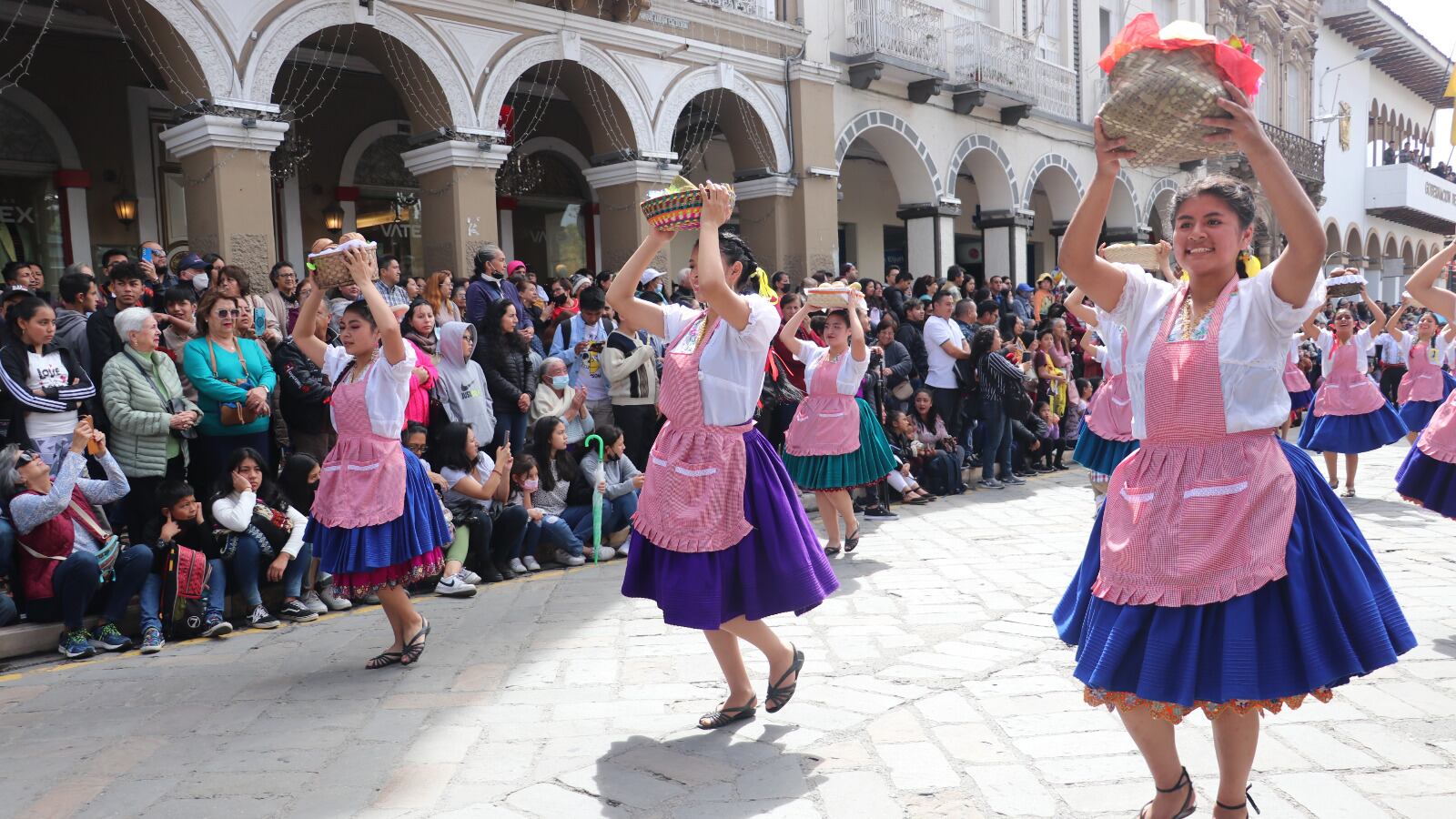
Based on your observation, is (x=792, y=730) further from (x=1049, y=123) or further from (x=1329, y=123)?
(x=1329, y=123)

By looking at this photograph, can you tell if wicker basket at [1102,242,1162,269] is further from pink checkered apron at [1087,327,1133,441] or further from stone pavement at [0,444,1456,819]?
pink checkered apron at [1087,327,1133,441]

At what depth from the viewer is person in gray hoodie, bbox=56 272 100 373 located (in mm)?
7082

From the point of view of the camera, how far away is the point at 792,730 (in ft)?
14.0

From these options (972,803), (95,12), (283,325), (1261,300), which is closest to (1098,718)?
(972,803)

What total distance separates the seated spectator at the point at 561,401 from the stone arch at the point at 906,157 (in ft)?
30.7

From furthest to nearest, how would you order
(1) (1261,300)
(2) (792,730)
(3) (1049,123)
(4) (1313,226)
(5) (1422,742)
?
1. (3) (1049,123)
2. (2) (792,730)
3. (5) (1422,742)
4. (1) (1261,300)
5. (4) (1313,226)

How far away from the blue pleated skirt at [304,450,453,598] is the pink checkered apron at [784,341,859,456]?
126 inches

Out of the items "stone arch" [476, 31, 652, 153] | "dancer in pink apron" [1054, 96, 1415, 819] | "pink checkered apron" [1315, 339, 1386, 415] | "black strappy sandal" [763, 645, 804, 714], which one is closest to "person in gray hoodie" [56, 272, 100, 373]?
"black strappy sandal" [763, 645, 804, 714]

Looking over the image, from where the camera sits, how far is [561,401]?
9016 mm

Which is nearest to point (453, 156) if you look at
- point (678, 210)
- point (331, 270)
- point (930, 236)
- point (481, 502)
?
point (481, 502)

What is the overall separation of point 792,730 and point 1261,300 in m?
2.34

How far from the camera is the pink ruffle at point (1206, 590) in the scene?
271cm

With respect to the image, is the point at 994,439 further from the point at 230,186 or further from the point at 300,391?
the point at 230,186

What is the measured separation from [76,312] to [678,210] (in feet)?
17.1
